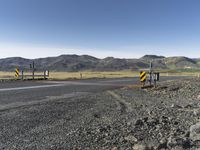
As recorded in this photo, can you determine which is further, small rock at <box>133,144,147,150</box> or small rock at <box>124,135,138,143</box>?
small rock at <box>124,135,138,143</box>

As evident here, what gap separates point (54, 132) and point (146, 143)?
237 centimetres

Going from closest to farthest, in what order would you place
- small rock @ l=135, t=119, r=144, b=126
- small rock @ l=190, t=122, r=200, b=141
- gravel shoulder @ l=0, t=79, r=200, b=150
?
gravel shoulder @ l=0, t=79, r=200, b=150
small rock @ l=190, t=122, r=200, b=141
small rock @ l=135, t=119, r=144, b=126

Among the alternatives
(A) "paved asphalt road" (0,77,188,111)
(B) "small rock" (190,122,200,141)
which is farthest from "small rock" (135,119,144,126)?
(A) "paved asphalt road" (0,77,188,111)

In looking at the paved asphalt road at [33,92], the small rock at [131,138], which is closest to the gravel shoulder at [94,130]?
the small rock at [131,138]

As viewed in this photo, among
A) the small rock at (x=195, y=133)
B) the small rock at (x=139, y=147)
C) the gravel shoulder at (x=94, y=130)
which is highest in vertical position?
the small rock at (x=195, y=133)

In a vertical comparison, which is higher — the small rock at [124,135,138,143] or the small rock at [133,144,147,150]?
the small rock at [133,144,147,150]

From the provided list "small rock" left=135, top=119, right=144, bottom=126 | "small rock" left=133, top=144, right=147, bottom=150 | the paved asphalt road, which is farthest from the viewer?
the paved asphalt road

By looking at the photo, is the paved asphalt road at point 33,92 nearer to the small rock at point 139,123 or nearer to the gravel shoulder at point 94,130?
the gravel shoulder at point 94,130

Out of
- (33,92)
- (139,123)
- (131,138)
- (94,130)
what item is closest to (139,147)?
(131,138)

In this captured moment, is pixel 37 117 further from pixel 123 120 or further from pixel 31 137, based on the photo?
pixel 123 120

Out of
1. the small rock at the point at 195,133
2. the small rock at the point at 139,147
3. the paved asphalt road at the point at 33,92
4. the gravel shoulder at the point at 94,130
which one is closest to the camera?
the small rock at the point at 139,147

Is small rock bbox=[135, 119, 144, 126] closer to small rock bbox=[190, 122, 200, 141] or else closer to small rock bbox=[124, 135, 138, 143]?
small rock bbox=[124, 135, 138, 143]

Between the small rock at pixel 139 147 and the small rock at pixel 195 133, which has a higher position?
the small rock at pixel 195 133

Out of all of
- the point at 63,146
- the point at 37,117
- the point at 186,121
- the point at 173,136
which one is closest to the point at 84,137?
the point at 63,146
